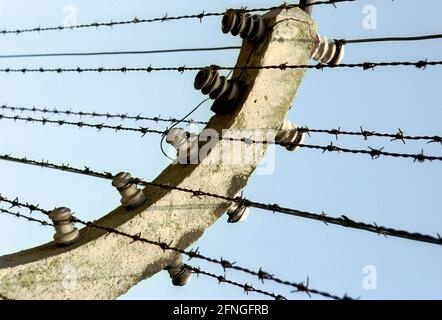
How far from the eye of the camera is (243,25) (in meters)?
3.24

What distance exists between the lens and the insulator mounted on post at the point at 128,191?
116 inches

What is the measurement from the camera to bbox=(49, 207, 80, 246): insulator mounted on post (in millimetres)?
2799

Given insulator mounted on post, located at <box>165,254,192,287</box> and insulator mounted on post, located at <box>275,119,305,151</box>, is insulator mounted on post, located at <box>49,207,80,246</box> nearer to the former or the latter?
insulator mounted on post, located at <box>165,254,192,287</box>

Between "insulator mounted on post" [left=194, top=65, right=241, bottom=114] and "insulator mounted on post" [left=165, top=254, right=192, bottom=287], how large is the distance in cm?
99

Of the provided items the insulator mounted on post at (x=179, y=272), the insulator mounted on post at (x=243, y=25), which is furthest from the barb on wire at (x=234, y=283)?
the insulator mounted on post at (x=243, y=25)

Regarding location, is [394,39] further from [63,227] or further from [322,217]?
[63,227]

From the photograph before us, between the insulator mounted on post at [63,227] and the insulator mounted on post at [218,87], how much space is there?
43.1 inches

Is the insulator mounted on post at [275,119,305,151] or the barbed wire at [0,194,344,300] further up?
the insulator mounted on post at [275,119,305,151]

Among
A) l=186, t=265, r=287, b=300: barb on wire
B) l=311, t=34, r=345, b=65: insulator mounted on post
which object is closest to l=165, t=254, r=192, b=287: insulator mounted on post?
l=186, t=265, r=287, b=300: barb on wire

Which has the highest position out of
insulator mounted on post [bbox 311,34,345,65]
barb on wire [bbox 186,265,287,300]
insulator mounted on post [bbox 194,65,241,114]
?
insulator mounted on post [bbox 311,34,345,65]

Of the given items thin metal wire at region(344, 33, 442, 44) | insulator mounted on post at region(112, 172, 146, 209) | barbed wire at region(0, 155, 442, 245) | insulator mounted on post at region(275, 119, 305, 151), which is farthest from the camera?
insulator mounted on post at region(275, 119, 305, 151)

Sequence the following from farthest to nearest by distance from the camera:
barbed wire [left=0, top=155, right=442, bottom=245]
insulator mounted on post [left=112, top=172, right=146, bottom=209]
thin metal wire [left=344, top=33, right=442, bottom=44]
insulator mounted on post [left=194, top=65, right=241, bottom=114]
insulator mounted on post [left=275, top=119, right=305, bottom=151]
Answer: insulator mounted on post [left=275, top=119, right=305, bottom=151] < insulator mounted on post [left=194, top=65, right=241, bottom=114] < insulator mounted on post [left=112, top=172, right=146, bottom=209] < thin metal wire [left=344, top=33, right=442, bottom=44] < barbed wire [left=0, top=155, right=442, bottom=245]

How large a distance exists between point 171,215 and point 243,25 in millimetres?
1322
